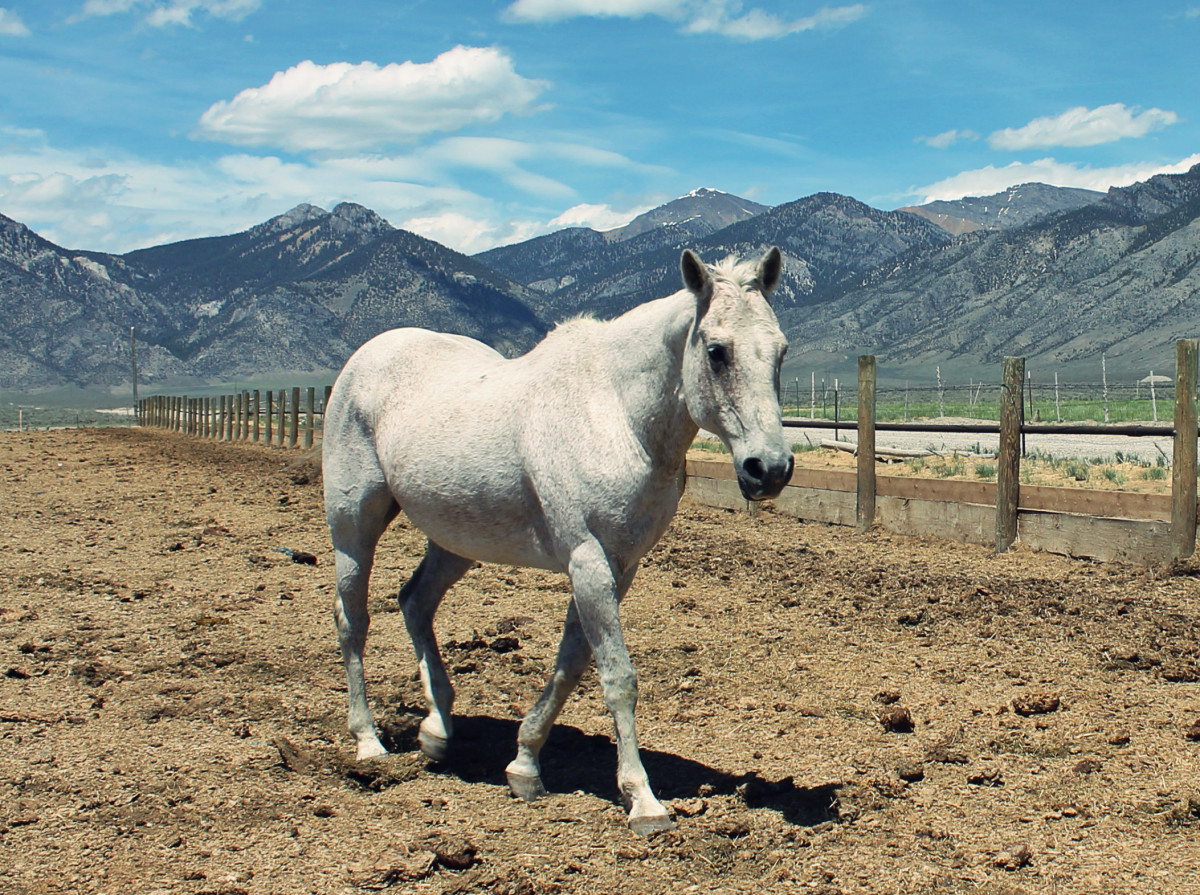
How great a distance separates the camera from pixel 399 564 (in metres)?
8.41

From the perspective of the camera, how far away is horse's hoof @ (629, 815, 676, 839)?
330cm

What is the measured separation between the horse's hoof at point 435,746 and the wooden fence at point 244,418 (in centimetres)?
1904

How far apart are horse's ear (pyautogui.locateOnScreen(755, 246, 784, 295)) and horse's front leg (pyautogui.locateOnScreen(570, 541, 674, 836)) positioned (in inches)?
41.2

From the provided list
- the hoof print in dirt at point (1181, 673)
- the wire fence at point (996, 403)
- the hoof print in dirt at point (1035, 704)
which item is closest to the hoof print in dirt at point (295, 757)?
the hoof print in dirt at point (1035, 704)

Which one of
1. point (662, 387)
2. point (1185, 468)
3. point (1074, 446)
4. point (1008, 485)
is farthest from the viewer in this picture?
point (1074, 446)

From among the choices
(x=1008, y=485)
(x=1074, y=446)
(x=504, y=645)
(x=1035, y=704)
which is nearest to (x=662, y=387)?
(x=1035, y=704)

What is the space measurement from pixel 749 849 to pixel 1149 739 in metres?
2.02

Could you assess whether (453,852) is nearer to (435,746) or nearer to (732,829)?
(732,829)

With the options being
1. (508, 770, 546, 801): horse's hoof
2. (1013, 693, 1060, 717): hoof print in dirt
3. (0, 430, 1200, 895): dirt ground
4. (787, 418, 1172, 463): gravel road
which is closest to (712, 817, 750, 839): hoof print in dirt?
(0, 430, 1200, 895): dirt ground

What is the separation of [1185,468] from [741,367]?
18.8 feet

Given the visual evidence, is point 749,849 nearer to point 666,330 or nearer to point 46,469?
point 666,330

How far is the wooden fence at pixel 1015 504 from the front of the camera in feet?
24.3

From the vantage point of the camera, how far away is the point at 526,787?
3693 millimetres

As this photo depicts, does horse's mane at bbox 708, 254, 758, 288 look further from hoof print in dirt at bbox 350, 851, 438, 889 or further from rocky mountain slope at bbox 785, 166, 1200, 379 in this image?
rocky mountain slope at bbox 785, 166, 1200, 379
